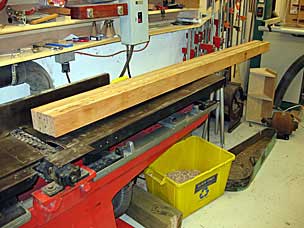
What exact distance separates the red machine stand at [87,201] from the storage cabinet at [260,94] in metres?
1.83

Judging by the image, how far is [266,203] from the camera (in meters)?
2.25

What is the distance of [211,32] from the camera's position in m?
3.15

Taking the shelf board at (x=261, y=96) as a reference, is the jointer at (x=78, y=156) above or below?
above

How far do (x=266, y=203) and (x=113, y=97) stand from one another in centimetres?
139

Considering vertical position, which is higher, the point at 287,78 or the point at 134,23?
the point at 134,23

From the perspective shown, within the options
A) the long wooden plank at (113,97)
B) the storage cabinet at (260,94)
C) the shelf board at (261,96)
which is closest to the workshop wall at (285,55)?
the storage cabinet at (260,94)

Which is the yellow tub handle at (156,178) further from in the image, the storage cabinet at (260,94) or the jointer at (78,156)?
the storage cabinet at (260,94)

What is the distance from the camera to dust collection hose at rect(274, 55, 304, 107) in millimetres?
A: 3344

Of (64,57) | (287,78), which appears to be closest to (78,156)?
(64,57)

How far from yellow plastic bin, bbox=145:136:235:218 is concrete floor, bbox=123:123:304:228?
0.08 meters

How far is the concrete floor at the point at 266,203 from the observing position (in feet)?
6.84

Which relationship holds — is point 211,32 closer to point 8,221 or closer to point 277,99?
point 277,99

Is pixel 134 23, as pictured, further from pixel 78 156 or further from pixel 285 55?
pixel 285 55

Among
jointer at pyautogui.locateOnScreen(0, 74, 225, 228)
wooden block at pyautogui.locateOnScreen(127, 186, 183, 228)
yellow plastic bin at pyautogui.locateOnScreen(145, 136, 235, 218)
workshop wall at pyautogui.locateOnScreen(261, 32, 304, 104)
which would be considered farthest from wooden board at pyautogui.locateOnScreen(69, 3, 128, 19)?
workshop wall at pyautogui.locateOnScreen(261, 32, 304, 104)
